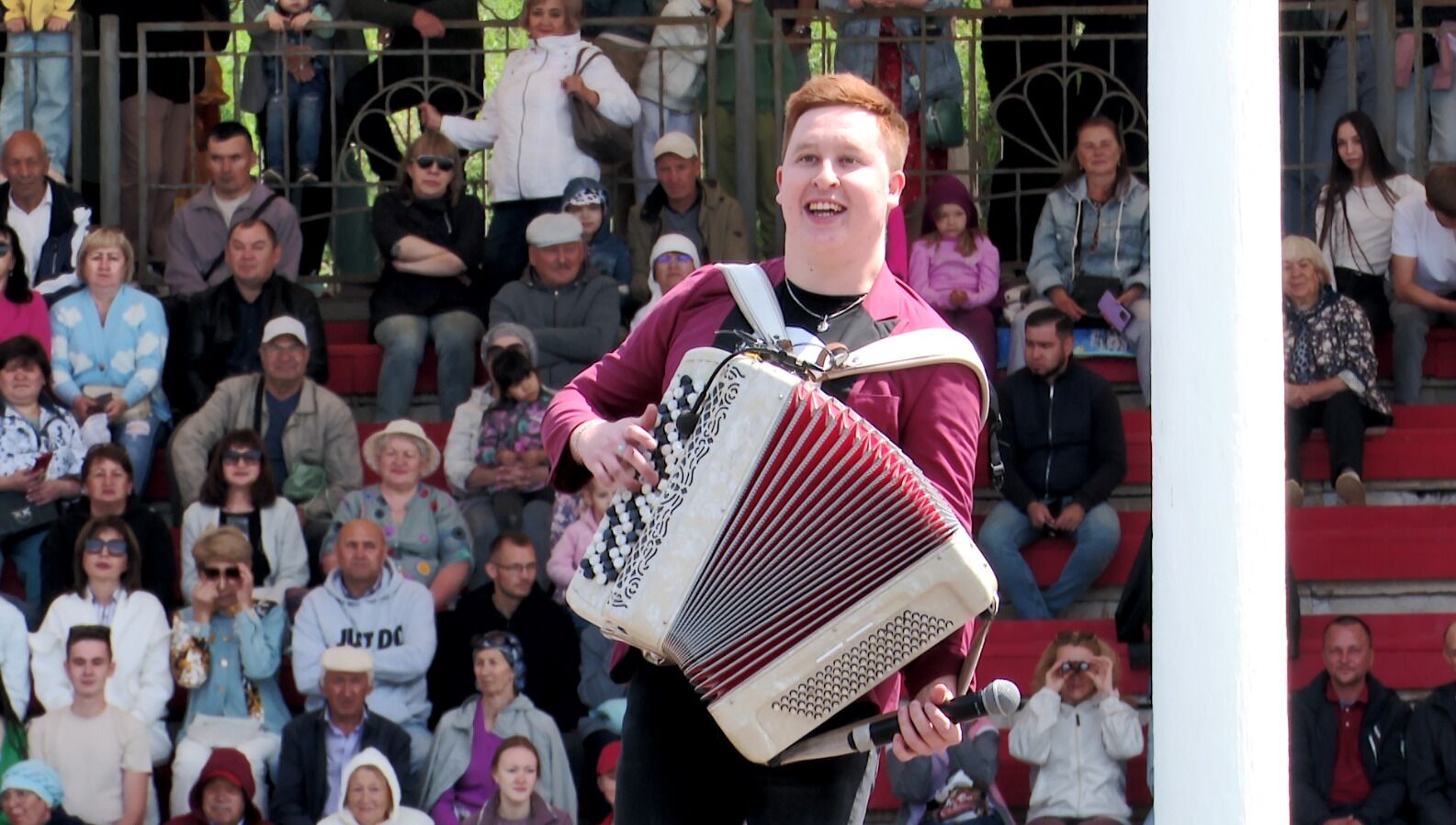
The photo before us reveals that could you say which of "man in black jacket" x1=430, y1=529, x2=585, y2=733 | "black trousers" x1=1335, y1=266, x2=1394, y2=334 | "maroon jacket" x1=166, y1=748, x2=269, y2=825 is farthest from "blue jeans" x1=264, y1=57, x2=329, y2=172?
"black trousers" x1=1335, y1=266, x2=1394, y2=334

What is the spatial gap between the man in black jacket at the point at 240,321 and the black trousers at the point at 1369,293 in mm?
4698

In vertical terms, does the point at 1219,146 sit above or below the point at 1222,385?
above

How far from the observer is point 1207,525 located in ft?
13.3

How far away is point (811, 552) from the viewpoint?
4.09m

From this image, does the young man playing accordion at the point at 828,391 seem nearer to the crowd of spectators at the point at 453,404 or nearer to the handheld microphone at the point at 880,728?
the handheld microphone at the point at 880,728

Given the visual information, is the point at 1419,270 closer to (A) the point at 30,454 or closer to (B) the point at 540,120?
(B) the point at 540,120

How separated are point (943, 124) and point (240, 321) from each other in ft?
12.3

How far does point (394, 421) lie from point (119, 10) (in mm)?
3666

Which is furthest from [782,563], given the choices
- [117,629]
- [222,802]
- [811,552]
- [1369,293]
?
[1369,293]

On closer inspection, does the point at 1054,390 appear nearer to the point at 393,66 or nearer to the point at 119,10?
the point at 393,66

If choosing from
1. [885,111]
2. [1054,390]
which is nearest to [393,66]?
[1054,390]

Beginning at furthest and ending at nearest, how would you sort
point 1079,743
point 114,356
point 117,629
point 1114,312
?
1. point 1114,312
2. point 114,356
3. point 117,629
4. point 1079,743

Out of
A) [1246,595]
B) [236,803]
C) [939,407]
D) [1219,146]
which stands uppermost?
[1219,146]

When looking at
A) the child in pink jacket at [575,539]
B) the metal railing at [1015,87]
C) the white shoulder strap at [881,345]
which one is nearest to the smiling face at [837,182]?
the white shoulder strap at [881,345]
